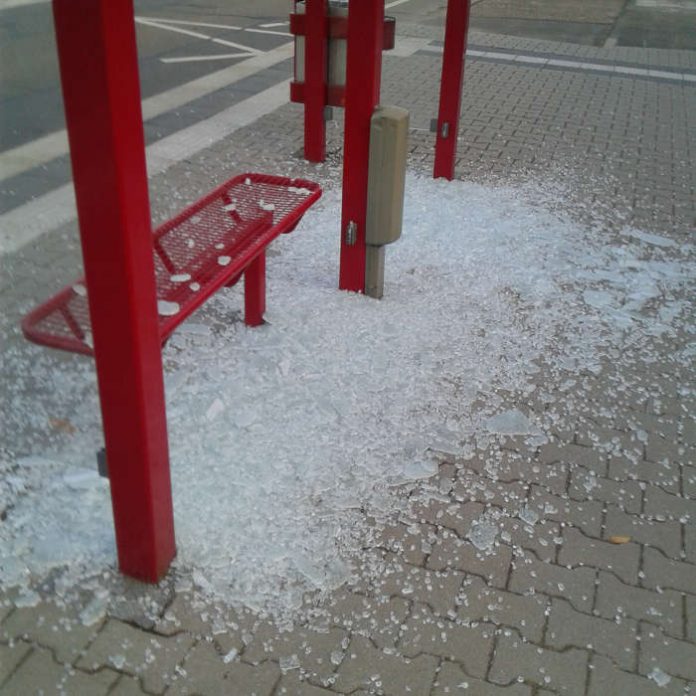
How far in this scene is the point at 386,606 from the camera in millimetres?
2549

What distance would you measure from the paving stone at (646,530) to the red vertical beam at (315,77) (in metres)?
4.27

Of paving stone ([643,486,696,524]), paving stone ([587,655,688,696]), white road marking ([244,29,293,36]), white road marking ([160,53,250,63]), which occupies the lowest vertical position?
paving stone ([587,655,688,696])

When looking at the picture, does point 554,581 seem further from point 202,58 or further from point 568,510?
point 202,58

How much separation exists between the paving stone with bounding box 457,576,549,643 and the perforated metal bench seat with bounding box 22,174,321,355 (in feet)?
4.32

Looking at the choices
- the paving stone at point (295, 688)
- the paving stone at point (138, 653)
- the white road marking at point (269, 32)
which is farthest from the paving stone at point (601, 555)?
the white road marking at point (269, 32)

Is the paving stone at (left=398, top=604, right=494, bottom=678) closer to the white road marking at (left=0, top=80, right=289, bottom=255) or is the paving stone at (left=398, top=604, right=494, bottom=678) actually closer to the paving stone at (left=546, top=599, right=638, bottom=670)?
the paving stone at (left=546, top=599, right=638, bottom=670)

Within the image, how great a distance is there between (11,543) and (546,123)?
276 inches

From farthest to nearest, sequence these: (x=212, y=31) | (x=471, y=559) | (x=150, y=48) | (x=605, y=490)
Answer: (x=212, y=31)
(x=150, y=48)
(x=605, y=490)
(x=471, y=559)

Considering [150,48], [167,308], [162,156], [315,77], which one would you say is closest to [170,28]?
[150,48]

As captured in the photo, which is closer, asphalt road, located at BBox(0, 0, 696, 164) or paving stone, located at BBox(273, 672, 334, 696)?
paving stone, located at BBox(273, 672, 334, 696)

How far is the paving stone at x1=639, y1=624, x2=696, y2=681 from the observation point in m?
2.40

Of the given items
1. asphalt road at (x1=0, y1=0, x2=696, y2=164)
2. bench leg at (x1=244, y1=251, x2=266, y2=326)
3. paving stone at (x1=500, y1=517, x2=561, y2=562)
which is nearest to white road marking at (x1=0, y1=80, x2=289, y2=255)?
asphalt road at (x1=0, y1=0, x2=696, y2=164)

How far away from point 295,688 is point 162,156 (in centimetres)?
508

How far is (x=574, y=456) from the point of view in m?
3.28
